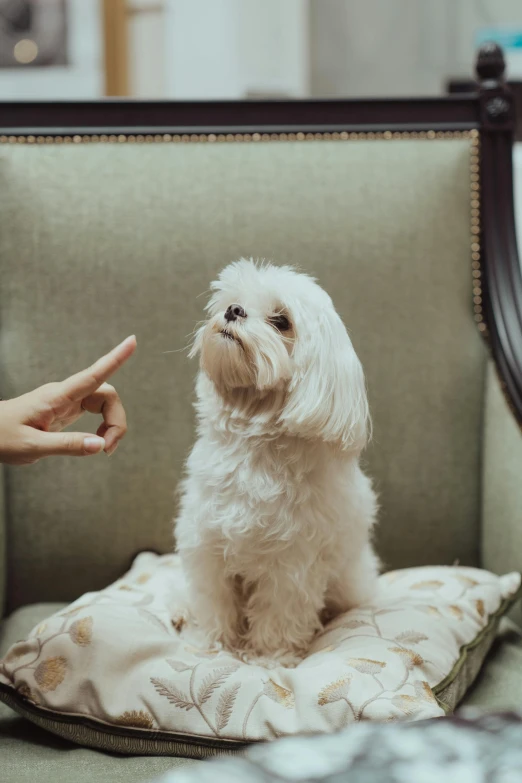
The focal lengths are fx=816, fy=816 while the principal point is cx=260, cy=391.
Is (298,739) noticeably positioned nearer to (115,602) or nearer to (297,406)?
(297,406)

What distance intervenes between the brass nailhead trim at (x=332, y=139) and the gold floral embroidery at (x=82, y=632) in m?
0.78

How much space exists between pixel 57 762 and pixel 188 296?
0.73 m

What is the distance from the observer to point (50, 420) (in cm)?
93

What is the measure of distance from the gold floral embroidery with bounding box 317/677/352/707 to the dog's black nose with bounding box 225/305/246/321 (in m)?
0.46

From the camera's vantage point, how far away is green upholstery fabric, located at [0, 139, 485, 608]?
4.44ft

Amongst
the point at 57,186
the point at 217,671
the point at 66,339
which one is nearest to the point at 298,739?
the point at 217,671

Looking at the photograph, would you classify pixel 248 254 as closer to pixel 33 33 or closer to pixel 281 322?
pixel 281 322

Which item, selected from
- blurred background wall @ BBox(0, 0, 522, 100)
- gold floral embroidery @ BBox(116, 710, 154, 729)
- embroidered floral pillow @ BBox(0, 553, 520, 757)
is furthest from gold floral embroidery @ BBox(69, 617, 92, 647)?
blurred background wall @ BBox(0, 0, 522, 100)

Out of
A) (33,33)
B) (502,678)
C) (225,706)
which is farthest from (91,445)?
(33,33)

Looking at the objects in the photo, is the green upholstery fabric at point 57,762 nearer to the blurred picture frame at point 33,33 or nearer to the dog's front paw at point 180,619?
the dog's front paw at point 180,619

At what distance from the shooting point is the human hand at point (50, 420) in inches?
35.1

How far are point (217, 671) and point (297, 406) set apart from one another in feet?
1.13

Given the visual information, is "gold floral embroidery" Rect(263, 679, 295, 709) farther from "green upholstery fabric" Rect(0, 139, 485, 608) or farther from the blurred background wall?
the blurred background wall

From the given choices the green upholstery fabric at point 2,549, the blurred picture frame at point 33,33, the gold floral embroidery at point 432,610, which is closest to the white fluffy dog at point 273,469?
the gold floral embroidery at point 432,610
